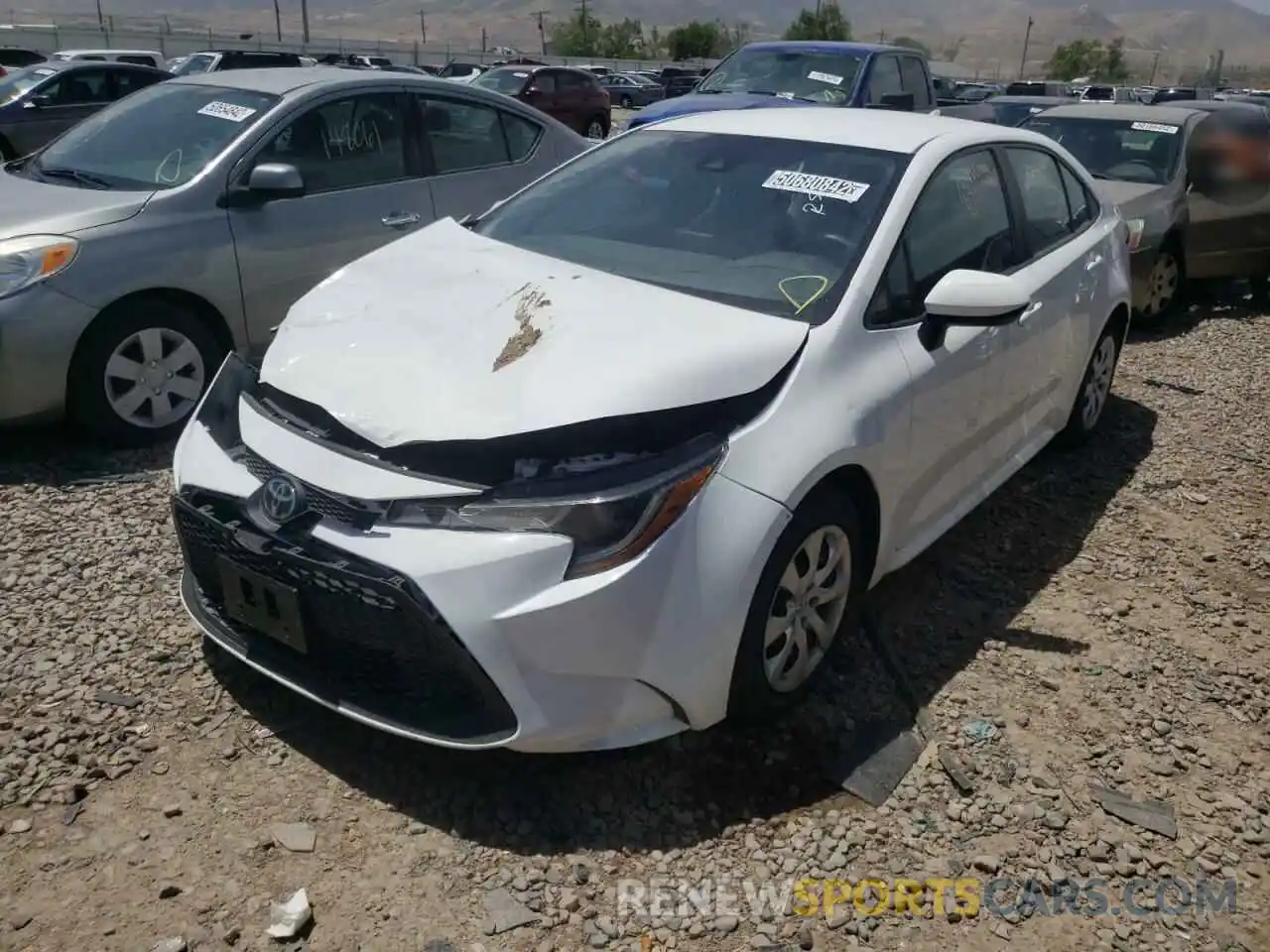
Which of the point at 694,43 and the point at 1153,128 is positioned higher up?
the point at 694,43

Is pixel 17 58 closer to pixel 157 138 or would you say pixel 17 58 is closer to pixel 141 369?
pixel 157 138

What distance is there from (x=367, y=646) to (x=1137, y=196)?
22.8 feet

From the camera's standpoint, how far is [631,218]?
3658 millimetres

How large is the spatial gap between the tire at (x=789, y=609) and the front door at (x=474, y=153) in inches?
135

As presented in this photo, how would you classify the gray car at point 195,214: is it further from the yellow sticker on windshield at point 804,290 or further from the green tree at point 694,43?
the green tree at point 694,43

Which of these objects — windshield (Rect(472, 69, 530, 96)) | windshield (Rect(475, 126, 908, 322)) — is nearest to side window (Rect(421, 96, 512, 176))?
windshield (Rect(475, 126, 908, 322))

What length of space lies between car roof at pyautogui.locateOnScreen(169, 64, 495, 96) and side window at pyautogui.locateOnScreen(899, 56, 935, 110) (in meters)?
6.17

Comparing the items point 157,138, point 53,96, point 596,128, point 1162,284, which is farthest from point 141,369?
point 596,128

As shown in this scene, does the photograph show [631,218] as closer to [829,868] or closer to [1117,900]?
[829,868]

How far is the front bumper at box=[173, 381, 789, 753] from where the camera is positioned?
2400 millimetres

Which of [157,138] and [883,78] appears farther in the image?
[883,78]

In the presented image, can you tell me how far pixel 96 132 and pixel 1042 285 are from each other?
15.0ft

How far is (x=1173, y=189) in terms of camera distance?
782 cm

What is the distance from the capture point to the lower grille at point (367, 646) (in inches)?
96.0
